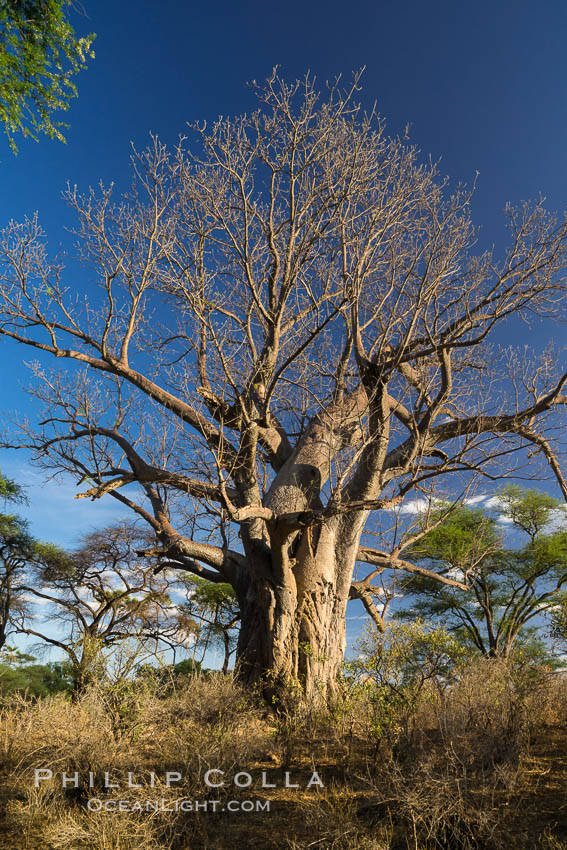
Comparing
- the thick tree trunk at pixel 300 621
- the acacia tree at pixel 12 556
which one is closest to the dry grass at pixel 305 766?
the thick tree trunk at pixel 300 621

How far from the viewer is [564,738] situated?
4340 millimetres

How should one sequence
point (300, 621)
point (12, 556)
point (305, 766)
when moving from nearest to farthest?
point (305, 766)
point (300, 621)
point (12, 556)

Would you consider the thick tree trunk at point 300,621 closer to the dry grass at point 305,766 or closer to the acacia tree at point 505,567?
the dry grass at point 305,766

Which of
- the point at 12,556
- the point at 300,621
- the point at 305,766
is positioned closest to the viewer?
the point at 305,766

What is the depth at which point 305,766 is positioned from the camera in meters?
3.87

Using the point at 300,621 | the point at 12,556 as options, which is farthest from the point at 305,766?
the point at 12,556

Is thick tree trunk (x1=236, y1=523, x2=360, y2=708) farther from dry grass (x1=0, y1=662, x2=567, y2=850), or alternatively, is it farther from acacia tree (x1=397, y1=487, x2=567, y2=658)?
acacia tree (x1=397, y1=487, x2=567, y2=658)

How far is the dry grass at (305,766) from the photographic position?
2.73 metres

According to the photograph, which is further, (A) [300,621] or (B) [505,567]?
(B) [505,567]

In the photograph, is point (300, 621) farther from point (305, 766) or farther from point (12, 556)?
point (12, 556)

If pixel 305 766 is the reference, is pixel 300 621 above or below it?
above

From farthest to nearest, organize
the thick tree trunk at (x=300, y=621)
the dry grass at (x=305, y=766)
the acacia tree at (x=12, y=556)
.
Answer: the acacia tree at (x=12, y=556), the thick tree trunk at (x=300, y=621), the dry grass at (x=305, y=766)

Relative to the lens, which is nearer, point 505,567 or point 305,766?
point 305,766

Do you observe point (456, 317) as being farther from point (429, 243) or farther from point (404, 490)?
point (404, 490)
